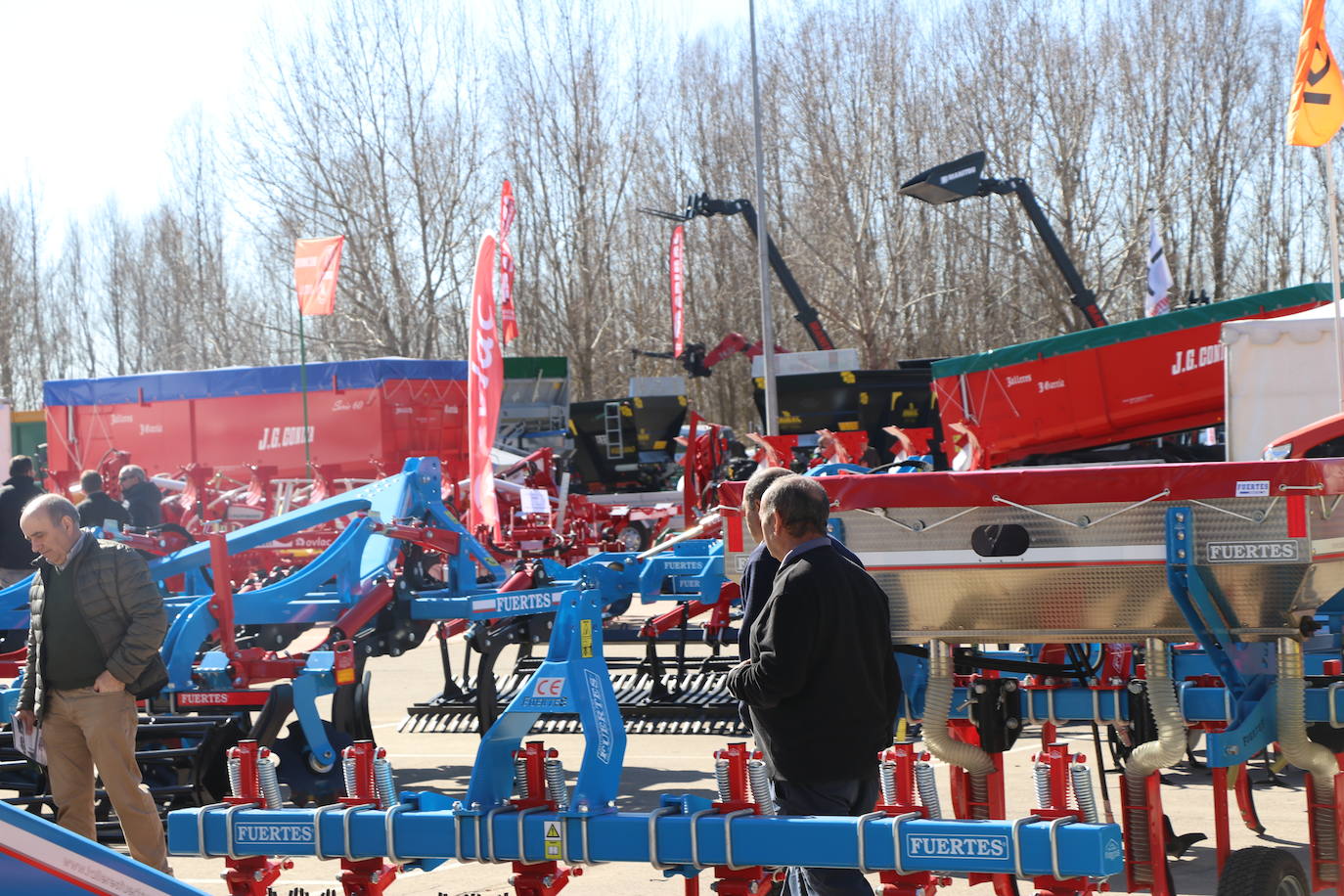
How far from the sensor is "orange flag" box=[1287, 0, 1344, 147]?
1374 centimetres

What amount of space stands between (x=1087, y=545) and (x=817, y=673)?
51.1 inches

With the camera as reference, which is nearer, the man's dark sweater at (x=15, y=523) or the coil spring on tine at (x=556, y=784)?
the coil spring on tine at (x=556, y=784)

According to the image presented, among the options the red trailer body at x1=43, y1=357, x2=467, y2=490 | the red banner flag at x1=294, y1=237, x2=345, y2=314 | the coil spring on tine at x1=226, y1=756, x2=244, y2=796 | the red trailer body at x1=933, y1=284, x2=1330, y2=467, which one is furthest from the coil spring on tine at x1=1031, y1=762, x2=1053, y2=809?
the red trailer body at x1=43, y1=357, x2=467, y2=490

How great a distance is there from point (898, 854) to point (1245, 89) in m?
38.1

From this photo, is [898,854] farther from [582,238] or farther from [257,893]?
[582,238]

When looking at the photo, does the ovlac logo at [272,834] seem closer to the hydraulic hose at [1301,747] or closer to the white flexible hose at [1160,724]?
the white flexible hose at [1160,724]

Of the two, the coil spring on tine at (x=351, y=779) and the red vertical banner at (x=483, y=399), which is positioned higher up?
the red vertical banner at (x=483, y=399)

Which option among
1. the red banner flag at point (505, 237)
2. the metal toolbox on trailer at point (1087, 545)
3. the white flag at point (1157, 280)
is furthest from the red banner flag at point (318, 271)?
the metal toolbox on trailer at point (1087, 545)

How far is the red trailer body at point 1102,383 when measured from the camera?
64.3ft

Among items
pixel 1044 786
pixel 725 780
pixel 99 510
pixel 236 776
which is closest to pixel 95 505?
pixel 99 510

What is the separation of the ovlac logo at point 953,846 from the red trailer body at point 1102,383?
1637 centimetres

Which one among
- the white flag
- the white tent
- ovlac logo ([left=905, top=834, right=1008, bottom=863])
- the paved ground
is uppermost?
the white flag

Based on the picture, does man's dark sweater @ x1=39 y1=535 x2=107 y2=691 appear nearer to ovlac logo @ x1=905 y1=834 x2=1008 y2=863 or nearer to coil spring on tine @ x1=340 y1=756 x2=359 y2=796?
coil spring on tine @ x1=340 y1=756 x2=359 y2=796

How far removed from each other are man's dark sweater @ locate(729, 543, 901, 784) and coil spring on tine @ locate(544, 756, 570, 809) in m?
0.66
